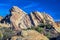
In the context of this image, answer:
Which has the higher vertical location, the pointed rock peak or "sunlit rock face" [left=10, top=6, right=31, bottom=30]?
the pointed rock peak

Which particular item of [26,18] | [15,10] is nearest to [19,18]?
[26,18]

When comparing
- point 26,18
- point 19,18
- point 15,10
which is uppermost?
point 15,10

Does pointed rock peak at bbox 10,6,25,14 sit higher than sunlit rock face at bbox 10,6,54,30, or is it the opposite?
pointed rock peak at bbox 10,6,25,14

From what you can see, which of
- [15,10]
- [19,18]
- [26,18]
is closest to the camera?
[26,18]

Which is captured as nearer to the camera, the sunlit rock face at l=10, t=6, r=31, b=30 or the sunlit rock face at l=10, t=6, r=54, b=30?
the sunlit rock face at l=10, t=6, r=31, b=30

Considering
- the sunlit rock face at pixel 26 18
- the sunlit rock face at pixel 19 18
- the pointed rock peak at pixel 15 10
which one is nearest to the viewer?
the sunlit rock face at pixel 19 18

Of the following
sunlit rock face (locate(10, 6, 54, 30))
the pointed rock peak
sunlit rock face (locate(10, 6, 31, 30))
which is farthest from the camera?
the pointed rock peak

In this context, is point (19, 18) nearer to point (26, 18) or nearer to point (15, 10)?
point (26, 18)

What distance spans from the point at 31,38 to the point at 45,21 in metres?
49.8

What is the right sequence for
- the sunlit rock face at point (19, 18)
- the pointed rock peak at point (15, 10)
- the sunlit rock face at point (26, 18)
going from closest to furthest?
the sunlit rock face at point (19, 18), the sunlit rock face at point (26, 18), the pointed rock peak at point (15, 10)

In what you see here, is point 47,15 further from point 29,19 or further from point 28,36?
point 28,36

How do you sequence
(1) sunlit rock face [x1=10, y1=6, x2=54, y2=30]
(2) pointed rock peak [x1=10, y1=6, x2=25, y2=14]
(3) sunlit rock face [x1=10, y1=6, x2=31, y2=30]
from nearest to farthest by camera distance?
(3) sunlit rock face [x1=10, y1=6, x2=31, y2=30] → (1) sunlit rock face [x1=10, y1=6, x2=54, y2=30] → (2) pointed rock peak [x1=10, y1=6, x2=25, y2=14]

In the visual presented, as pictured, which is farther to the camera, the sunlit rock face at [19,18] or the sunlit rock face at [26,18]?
the sunlit rock face at [26,18]

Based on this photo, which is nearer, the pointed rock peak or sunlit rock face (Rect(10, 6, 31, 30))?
sunlit rock face (Rect(10, 6, 31, 30))
